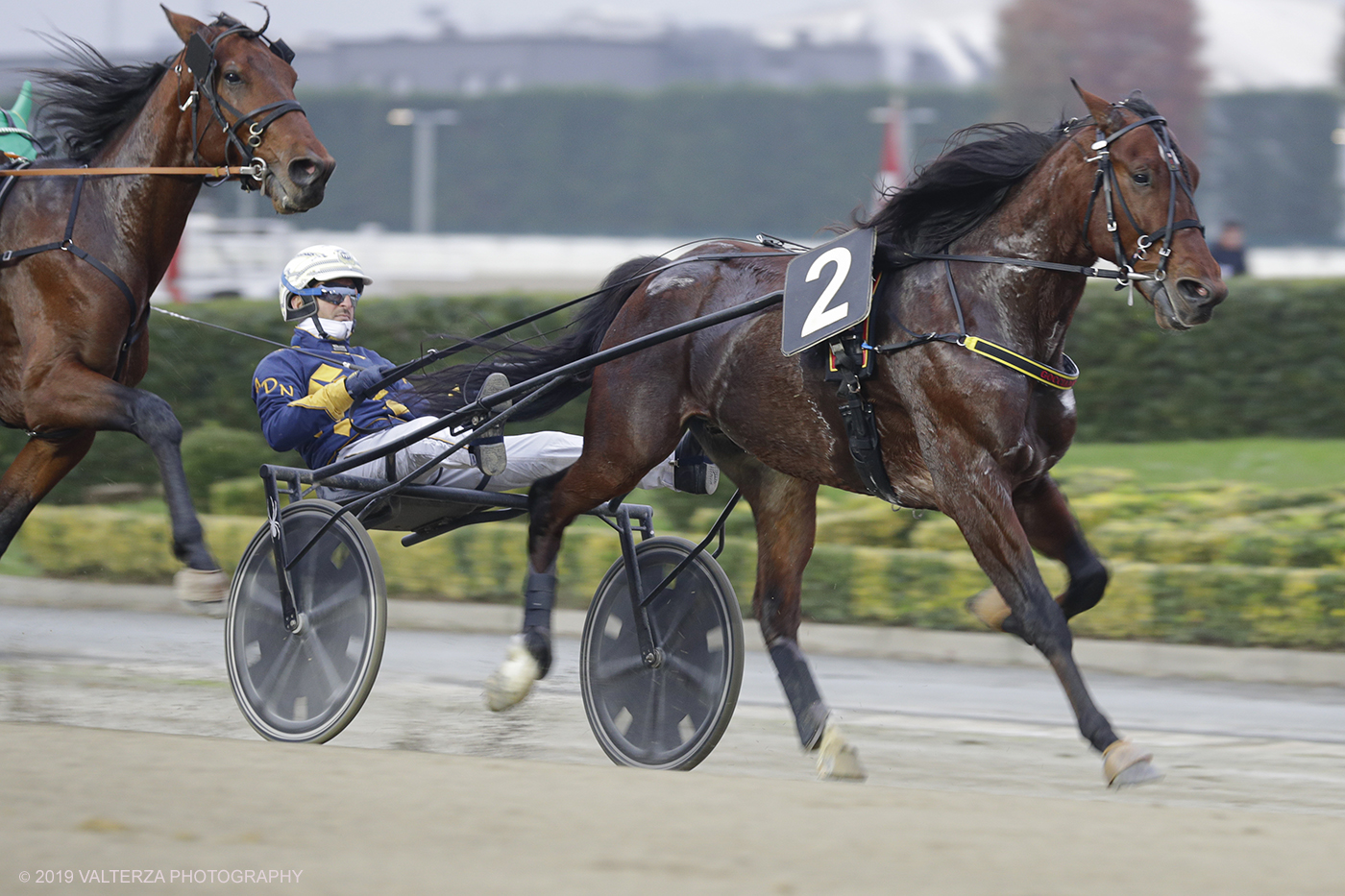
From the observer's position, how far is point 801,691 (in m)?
5.49

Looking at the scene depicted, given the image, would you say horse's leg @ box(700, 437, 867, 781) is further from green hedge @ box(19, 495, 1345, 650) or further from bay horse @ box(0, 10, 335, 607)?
green hedge @ box(19, 495, 1345, 650)

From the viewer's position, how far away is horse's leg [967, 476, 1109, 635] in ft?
17.1

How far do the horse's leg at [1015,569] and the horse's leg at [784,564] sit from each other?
2.82ft

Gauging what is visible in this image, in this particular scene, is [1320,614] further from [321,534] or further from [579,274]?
[579,274]

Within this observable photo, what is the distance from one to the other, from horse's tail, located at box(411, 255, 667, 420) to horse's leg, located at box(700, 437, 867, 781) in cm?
57

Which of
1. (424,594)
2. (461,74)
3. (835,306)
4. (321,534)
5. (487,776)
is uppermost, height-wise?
(461,74)

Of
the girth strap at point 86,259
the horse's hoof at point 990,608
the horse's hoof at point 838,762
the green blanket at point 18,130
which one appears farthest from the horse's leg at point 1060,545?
the green blanket at point 18,130

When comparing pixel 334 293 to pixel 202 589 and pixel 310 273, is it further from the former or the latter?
pixel 202 589

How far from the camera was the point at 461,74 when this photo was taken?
2918 inches

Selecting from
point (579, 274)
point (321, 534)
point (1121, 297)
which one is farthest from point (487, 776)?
point (579, 274)

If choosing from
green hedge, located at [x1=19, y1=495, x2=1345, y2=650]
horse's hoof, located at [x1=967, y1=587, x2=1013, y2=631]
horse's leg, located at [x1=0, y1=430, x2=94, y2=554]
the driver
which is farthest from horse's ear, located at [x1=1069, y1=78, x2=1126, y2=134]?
green hedge, located at [x1=19, y1=495, x2=1345, y2=650]

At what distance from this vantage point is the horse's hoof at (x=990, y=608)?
5.22 metres

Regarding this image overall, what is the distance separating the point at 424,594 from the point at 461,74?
219 ft

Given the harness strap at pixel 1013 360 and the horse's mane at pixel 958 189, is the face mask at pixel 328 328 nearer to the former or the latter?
the horse's mane at pixel 958 189
